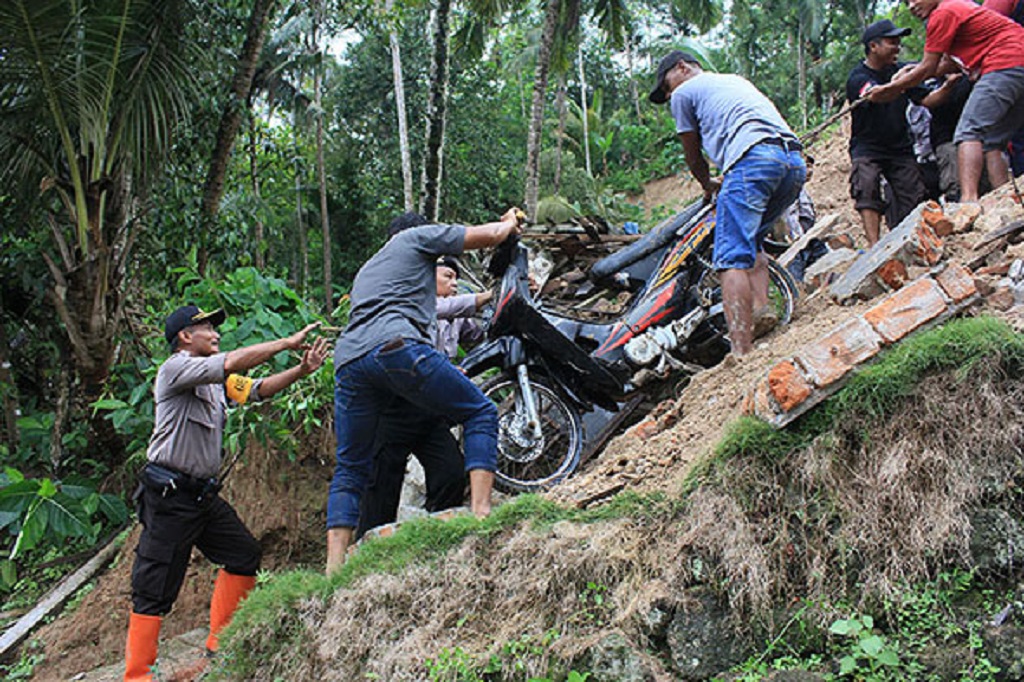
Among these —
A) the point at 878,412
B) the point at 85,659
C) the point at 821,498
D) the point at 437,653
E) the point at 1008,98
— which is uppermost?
the point at 1008,98

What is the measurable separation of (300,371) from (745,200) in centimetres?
262

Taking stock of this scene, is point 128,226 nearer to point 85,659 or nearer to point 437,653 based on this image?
point 85,659

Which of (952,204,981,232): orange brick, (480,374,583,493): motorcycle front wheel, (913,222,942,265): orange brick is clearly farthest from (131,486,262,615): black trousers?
(952,204,981,232): orange brick

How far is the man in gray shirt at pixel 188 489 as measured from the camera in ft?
14.5

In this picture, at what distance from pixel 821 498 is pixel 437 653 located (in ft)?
5.51

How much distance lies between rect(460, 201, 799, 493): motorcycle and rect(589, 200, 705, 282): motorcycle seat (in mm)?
16

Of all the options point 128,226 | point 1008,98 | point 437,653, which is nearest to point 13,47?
point 128,226

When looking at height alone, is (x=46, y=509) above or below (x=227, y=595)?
above

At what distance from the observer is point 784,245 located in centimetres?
675

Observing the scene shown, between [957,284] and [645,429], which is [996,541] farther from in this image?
[645,429]

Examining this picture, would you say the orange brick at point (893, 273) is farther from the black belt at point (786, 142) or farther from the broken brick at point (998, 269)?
the black belt at point (786, 142)

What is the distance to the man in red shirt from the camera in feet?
18.4

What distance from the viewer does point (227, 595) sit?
4723mm

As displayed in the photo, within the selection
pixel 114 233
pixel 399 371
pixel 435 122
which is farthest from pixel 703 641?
pixel 435 122
